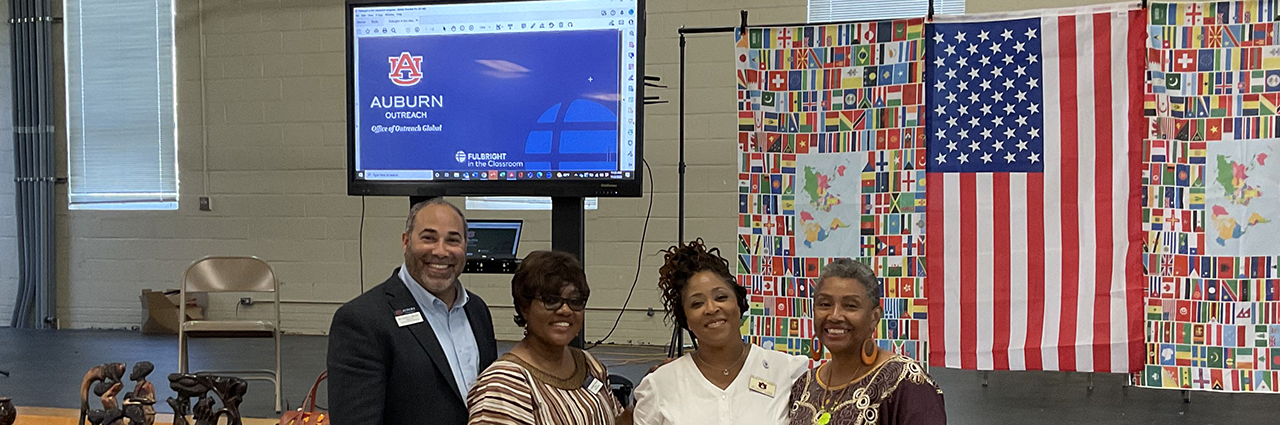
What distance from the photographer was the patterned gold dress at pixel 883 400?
6.21 feet

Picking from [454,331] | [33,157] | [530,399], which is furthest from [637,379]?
[33,157]

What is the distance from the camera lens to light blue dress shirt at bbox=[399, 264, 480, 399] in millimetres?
2215

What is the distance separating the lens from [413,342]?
7.07ft

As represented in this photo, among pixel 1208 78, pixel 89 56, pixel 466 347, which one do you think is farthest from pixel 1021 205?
pixel 89 56

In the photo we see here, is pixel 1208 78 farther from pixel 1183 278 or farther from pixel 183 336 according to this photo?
pixel 183 336

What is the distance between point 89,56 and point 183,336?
13.4ft

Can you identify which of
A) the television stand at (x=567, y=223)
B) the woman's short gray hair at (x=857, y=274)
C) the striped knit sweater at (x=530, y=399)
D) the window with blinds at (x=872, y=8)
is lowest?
the striped knit sweater at (x=530, y=399)

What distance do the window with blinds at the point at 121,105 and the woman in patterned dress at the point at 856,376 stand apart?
6.65 m

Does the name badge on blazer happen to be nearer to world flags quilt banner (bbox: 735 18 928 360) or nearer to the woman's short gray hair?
the woman's short gray hair

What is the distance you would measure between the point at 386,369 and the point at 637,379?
11.0ft

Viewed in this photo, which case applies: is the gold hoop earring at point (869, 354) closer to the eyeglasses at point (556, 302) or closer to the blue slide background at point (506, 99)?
the eyeglasses at point (556, 302)

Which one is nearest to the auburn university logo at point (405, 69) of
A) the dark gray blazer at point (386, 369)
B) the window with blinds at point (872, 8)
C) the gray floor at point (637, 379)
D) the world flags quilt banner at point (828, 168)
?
the dark gray blazer at point (386, 369)

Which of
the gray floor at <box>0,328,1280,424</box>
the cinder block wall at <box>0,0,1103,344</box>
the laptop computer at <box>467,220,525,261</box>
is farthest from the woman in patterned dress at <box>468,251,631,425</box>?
the cinder block wall at <box>0,0,1103,344</box>

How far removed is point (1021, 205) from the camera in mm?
4086
